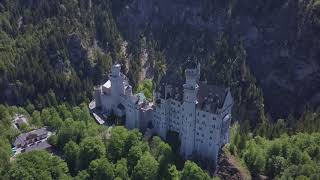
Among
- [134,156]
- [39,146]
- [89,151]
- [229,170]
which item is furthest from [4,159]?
[229,170]

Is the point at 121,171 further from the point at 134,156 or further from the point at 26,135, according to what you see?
the point at 26,135

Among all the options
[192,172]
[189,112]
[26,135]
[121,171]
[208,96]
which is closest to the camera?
[192,172]

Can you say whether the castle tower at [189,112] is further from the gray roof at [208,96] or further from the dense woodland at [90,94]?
the dense woodland at [90,94]

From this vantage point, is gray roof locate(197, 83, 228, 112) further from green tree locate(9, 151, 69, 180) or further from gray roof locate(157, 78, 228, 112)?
green tree locate(9, 151, 69, 180)

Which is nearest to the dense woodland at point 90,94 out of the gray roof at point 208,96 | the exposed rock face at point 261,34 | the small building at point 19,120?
the exposed rock face at point 261,34

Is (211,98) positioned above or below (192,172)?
above

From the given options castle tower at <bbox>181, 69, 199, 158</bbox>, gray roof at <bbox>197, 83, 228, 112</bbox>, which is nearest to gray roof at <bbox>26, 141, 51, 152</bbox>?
castle tower at <bbox>181, 69, 199, 158</bbox>

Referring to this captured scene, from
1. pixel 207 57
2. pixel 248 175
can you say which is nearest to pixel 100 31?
pixel 207 57
